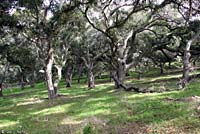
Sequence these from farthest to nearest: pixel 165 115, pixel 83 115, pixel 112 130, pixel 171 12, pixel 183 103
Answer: pixel 171 12 → pixel 83 115 → pixel 183 103 → pixel 165 115 → pixel 112 130

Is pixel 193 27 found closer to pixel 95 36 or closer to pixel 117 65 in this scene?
pixel 117 65

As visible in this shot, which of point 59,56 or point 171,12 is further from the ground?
point 171,12

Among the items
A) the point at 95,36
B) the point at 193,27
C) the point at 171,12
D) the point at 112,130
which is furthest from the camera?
the point at 95,36

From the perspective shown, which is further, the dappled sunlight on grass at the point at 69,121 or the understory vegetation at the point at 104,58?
the dappled sunlight on grass at the point at 69,121

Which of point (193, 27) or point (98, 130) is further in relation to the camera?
point (193, 27)

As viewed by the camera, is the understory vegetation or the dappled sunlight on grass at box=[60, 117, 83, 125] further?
the dappled sunlight on grass at box=[60, 117, 83, 125]

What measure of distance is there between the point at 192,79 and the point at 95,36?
21.6 meters

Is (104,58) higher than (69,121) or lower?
higher

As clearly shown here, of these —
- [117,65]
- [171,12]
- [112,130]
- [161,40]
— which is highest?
[171,12]

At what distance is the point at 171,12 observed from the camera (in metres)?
37.8

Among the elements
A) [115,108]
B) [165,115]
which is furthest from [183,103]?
[115,108]

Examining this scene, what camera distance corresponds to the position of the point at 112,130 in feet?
48.1

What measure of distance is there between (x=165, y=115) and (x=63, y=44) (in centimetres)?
3365

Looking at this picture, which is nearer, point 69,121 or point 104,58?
point 69,121
